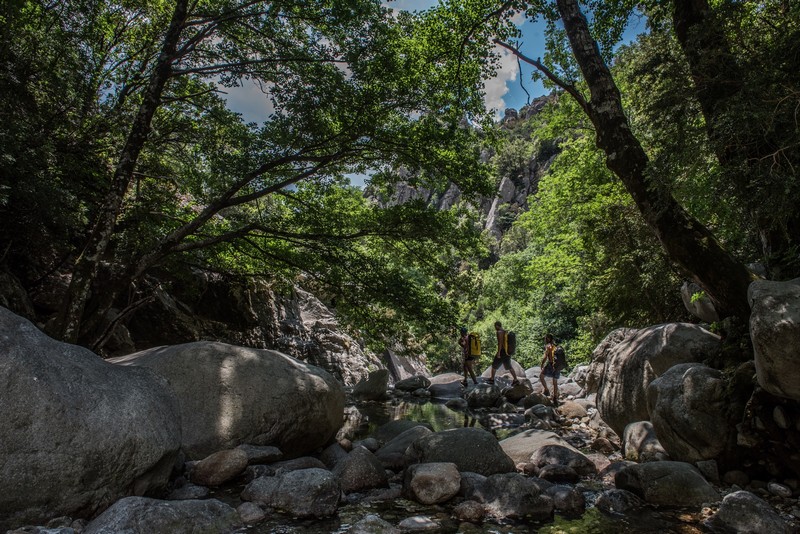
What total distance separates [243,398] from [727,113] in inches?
254

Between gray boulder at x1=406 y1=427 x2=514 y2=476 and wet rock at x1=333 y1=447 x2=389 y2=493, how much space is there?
825 mm

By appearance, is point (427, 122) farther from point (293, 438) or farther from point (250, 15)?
point (293, 438)

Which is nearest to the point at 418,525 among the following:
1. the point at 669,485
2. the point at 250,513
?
the point at 250,513

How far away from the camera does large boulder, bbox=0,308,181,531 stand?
3221 mm

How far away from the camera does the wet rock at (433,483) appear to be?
15.1ft

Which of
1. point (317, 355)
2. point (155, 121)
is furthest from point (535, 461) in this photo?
point (317, 355)

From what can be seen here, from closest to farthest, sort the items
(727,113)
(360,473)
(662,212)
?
(727,113) → (360,473) → (662,212)

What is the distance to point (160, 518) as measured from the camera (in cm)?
318

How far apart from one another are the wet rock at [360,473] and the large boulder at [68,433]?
1.90m

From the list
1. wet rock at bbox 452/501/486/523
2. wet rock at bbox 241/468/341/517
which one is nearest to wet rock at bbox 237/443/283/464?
wet rock at bbox 241/468/341/517

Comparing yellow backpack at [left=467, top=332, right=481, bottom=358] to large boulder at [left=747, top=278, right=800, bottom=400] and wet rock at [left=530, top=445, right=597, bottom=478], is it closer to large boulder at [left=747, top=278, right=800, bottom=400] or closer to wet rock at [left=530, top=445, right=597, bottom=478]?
wet rock at [left=530, top=445, right=597, bottom=478]

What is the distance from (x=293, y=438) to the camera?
240 inches

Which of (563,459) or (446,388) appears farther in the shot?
(446,388)

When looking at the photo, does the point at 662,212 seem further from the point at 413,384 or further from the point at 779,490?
the point at 413,384
